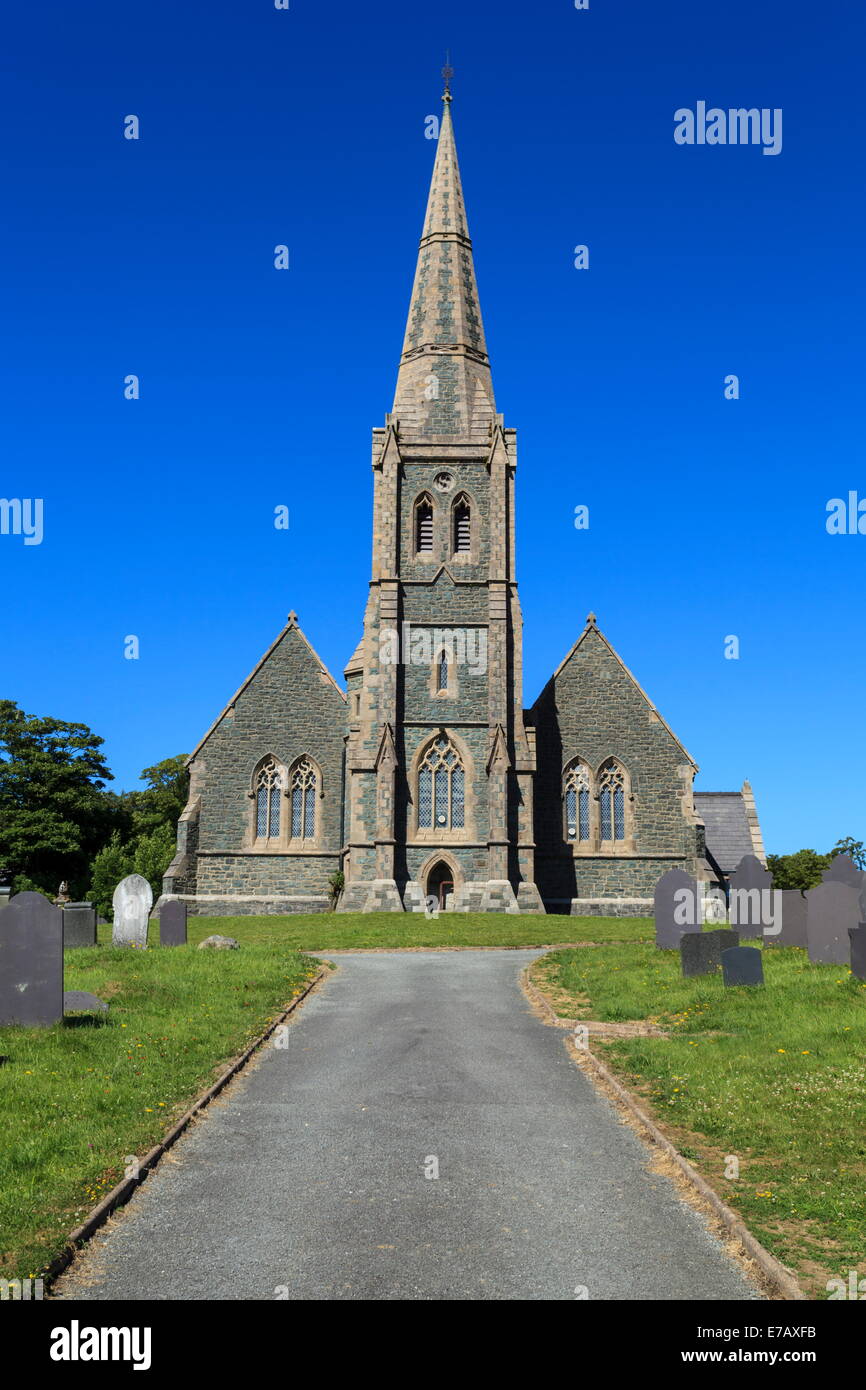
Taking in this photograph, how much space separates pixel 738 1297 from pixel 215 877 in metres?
37.4

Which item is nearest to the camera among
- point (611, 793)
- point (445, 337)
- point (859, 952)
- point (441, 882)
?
point (859, 952)

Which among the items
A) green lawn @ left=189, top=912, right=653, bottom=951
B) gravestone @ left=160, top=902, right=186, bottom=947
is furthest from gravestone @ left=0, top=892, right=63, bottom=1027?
green lawn @ left=189, top=912, right=653, bottom=951

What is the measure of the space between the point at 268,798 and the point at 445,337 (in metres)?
19.8

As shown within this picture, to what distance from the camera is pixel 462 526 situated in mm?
42500

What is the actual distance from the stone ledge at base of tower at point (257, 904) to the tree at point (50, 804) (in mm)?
11675

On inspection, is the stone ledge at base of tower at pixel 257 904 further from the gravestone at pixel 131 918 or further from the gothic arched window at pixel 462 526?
the gravestone at pixel 131 918

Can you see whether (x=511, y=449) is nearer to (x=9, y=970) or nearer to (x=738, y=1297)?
(x=9, y=970)

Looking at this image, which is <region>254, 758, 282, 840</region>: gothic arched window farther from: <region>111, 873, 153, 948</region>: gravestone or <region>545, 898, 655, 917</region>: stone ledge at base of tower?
<region>111, 873, 153, 948</region>: gravestone

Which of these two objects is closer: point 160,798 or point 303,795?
point 303,795

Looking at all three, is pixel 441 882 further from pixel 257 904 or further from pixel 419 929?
pixel 419 929

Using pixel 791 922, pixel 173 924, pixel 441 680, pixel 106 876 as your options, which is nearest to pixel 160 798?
pixel 106 876

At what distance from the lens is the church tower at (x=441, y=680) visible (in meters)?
38.8

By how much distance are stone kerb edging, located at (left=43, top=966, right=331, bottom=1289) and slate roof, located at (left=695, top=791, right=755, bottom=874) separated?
37078 mm

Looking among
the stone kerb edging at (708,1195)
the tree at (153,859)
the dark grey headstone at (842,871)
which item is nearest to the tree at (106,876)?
the tree at (153,859)
